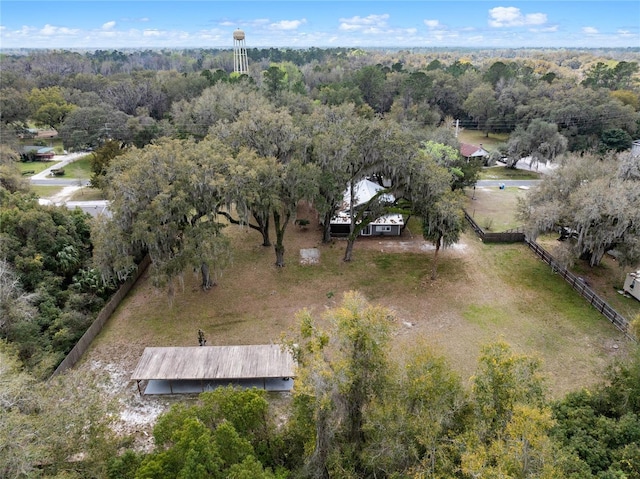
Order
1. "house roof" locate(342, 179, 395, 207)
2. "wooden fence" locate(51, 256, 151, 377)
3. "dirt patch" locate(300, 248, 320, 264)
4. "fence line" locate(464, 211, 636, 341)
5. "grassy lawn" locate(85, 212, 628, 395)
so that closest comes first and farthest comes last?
1. "wooden fence" locate(51, 256, 151, 377)
2. "grassy lawn" locate(85, 212, 628, 395)
3. "fence line" locate(464, 211, 636, 341)
4. "dirt patch" locate(300, 248, 320, 264)
5. "house roof" locate(342, 179, 395, 207)

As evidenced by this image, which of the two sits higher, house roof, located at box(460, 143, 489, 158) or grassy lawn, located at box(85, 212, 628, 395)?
house roof, located at box(460, 143, 489, 158)

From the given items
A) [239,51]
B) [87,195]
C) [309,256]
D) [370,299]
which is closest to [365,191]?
[309,256]

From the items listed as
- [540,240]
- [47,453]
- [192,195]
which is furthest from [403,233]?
[47,453]

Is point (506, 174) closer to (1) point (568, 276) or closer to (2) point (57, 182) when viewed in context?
(1) point (568, 276)

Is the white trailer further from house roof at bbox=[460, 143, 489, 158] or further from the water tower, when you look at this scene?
the water tower

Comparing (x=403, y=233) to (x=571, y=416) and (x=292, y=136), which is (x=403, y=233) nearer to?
(x=292, y=136)

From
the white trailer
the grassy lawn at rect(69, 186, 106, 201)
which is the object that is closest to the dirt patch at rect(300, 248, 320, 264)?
the white trailer

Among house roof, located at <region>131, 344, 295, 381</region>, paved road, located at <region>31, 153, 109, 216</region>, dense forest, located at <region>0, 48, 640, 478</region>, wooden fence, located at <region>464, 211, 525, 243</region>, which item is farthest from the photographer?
paved road, located at <region>31, 153, 109, 216</region>
